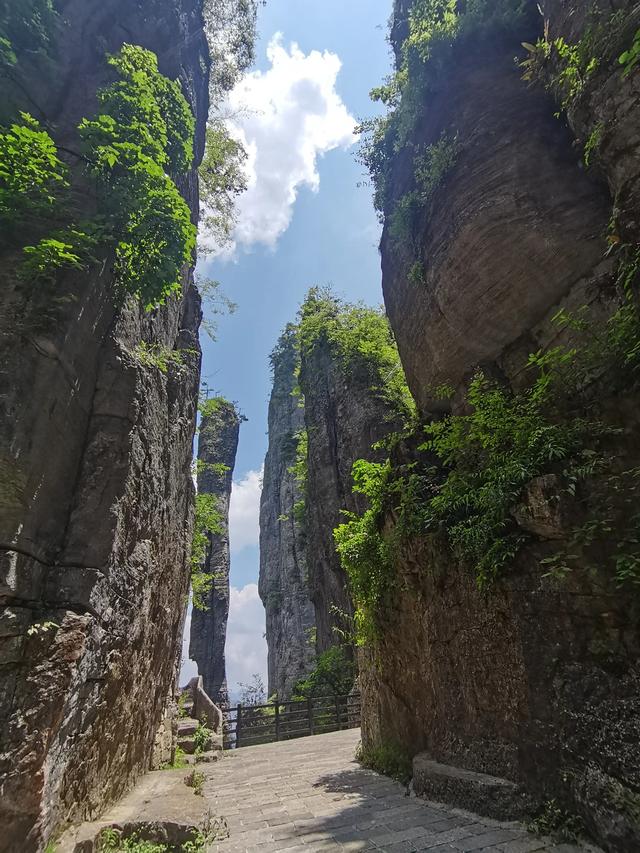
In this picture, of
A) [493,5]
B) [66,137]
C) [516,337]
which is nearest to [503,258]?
[516,337]

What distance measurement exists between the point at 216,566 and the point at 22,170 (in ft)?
113

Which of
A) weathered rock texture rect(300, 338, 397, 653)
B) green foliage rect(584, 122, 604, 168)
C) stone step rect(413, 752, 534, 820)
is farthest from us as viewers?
weathered rock texture rect(300, 338, 397, 653)

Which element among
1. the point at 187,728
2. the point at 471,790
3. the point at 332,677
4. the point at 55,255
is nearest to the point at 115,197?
the point at 55,255

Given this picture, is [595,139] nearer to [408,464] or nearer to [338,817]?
[408,464]

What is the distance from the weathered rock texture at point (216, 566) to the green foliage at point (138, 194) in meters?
20.2

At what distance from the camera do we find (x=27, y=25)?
649 centimetres

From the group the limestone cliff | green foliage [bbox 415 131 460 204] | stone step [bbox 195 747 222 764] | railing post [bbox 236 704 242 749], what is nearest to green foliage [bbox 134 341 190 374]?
green foliage [bbox 415 131 460 204]

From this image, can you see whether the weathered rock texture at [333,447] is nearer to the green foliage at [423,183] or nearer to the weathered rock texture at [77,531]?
the green foliage at [423,183]

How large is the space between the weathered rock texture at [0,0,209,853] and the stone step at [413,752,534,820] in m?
3.48

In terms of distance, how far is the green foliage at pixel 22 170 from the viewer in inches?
193

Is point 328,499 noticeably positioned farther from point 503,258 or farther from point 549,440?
point 549,440

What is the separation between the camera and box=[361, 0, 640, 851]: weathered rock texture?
3914 millimetres

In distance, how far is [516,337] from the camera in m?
7.63

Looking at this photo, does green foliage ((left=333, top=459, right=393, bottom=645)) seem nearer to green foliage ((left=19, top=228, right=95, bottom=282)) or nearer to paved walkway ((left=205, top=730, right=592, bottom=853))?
paved walkway ((left=205, top=730, right=592, bottom=853))
